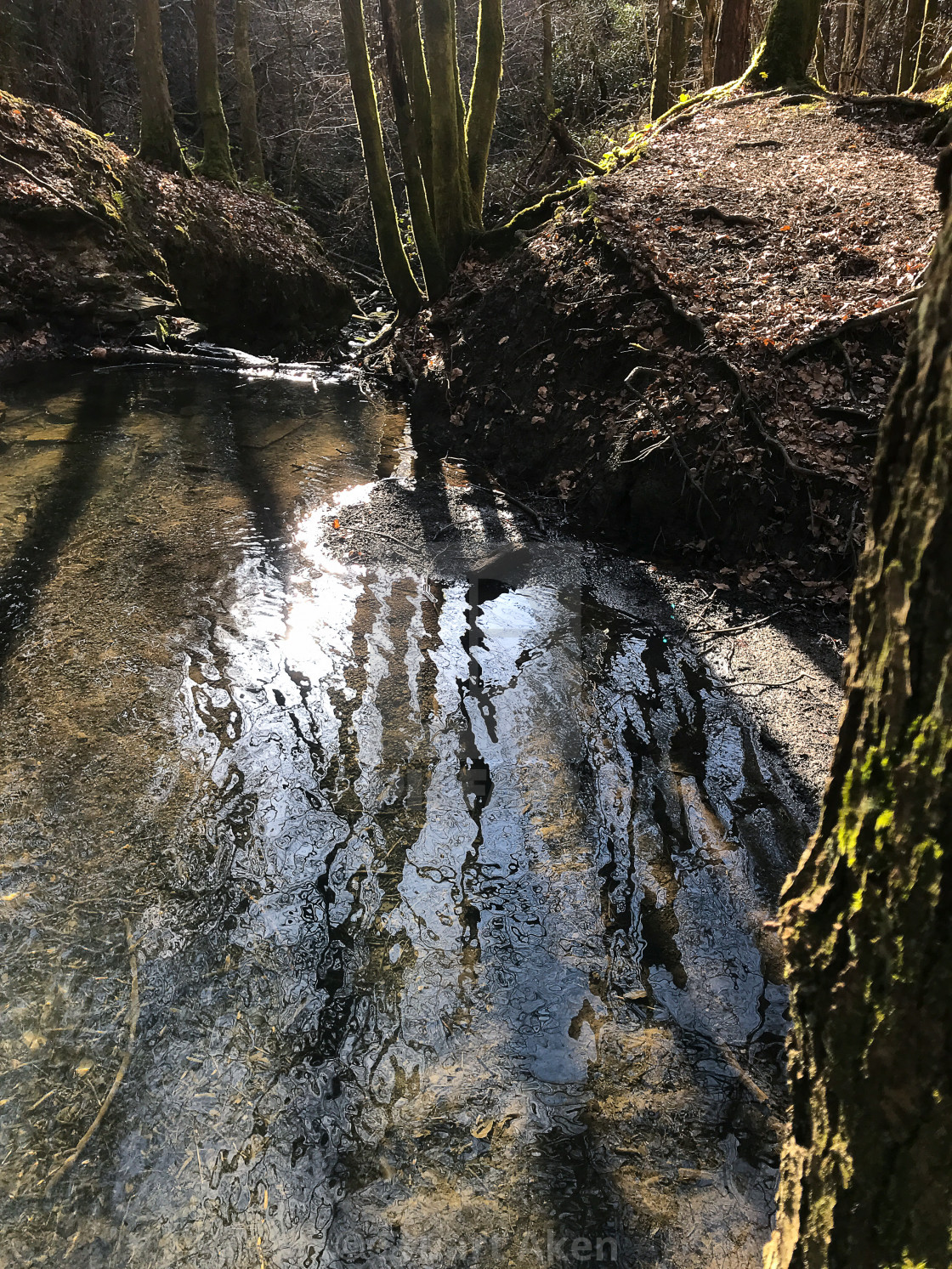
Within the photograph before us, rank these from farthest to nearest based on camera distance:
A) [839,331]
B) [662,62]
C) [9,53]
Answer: [9,53], [662,62], [839,331]

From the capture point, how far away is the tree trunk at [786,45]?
12.1 meters

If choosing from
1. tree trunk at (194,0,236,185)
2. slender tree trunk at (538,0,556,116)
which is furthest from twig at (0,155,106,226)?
slender tree trunk at (538,0,556,116)

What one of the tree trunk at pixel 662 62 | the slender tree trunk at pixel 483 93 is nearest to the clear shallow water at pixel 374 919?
the slender tree trunk at pixel 483 93

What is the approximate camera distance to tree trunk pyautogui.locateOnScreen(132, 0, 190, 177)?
14609mm

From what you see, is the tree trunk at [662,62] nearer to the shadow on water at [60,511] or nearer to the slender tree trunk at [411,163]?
the slender tree trunk at [411,163]

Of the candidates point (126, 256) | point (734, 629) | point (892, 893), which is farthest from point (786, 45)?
point (892, 893)

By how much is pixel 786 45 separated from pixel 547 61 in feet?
27.1

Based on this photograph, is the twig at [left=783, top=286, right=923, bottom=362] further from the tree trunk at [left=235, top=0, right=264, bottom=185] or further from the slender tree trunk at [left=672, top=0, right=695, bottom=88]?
the tree trunk at [left=235, top=0, right=264, bottom=185]

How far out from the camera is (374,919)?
3.51 m

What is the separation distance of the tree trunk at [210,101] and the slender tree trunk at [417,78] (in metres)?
6.36

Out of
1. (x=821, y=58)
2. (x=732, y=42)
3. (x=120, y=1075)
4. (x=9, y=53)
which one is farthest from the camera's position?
(x=821, y=58)

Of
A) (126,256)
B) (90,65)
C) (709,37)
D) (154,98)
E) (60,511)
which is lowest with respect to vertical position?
(60,511)

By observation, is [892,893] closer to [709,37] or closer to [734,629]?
[734,629]

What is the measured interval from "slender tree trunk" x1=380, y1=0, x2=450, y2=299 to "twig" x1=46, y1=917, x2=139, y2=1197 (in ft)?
36.7
